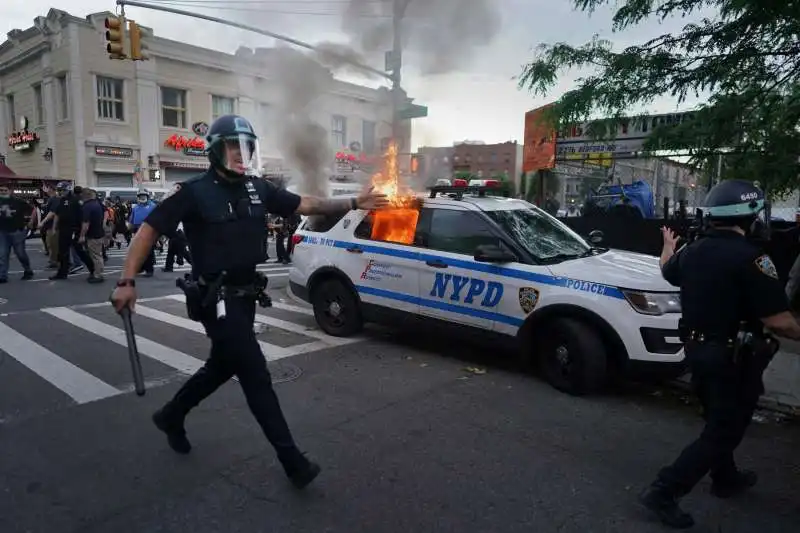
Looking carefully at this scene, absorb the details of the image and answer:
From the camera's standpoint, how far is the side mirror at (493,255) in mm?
5156

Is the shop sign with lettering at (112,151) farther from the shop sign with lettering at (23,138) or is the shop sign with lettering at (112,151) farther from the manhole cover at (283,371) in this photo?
the manhole cover at (283,371)

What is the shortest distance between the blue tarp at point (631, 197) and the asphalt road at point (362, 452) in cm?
609

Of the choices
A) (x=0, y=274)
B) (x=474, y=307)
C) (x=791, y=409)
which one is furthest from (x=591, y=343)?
(x=0, y=274)

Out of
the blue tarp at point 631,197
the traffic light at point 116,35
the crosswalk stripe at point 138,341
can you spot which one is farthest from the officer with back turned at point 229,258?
the traffic light at point 116,35

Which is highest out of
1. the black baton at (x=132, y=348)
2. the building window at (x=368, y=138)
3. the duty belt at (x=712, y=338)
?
the building window at (x=368, y=138)

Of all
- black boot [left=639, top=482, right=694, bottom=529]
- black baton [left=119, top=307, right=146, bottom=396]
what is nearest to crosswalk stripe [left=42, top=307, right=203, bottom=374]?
black baton [left=119, top=307, right=146, bottom=396]

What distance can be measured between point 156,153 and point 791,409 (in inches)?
1090

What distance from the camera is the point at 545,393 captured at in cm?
491

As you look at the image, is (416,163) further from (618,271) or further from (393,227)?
(618,271)

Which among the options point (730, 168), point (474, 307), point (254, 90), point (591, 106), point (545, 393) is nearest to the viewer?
point (545, 393)

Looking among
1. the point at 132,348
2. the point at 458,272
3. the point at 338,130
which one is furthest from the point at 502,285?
the point at 338,130

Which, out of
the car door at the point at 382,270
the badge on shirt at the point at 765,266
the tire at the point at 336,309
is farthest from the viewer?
the tire at the point at 336,309

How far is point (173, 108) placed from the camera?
2731 centimetres

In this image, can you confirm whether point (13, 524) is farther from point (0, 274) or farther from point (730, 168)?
point (0, 274)
